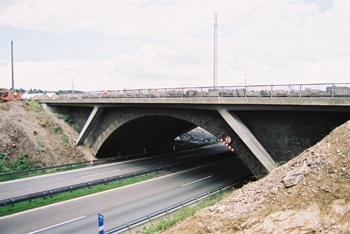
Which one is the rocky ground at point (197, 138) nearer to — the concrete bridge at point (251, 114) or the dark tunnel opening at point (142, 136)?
the dark tunnel opening at point (142, 136)

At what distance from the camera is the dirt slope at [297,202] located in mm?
7613

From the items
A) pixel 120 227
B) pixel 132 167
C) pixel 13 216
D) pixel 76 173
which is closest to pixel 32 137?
pixel 76 173

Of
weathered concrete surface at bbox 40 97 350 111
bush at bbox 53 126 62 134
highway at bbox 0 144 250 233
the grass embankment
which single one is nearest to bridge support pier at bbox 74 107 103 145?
bush at bbox 53 126 62 134

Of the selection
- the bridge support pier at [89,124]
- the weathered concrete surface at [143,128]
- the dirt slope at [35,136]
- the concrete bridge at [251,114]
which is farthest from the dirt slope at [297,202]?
the bridge support pier at [89,124]

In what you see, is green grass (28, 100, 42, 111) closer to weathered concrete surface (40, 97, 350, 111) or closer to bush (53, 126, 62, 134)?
bush (53, 126, 62, 134)

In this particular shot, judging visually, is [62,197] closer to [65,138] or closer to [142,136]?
[65,138]

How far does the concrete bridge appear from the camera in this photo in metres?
15.5

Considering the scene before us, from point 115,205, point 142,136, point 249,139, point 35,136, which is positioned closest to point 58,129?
point 35,136

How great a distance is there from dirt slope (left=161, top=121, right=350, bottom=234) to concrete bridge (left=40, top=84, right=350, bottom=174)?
5.64 meters

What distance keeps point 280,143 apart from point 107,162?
2230 centimetres

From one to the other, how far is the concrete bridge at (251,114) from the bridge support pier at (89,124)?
0.14 meters

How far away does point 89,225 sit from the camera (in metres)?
15.4

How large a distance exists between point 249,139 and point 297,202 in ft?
33.1

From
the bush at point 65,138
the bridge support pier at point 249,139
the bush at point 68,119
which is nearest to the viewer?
the bridge support pier at point 249,139
